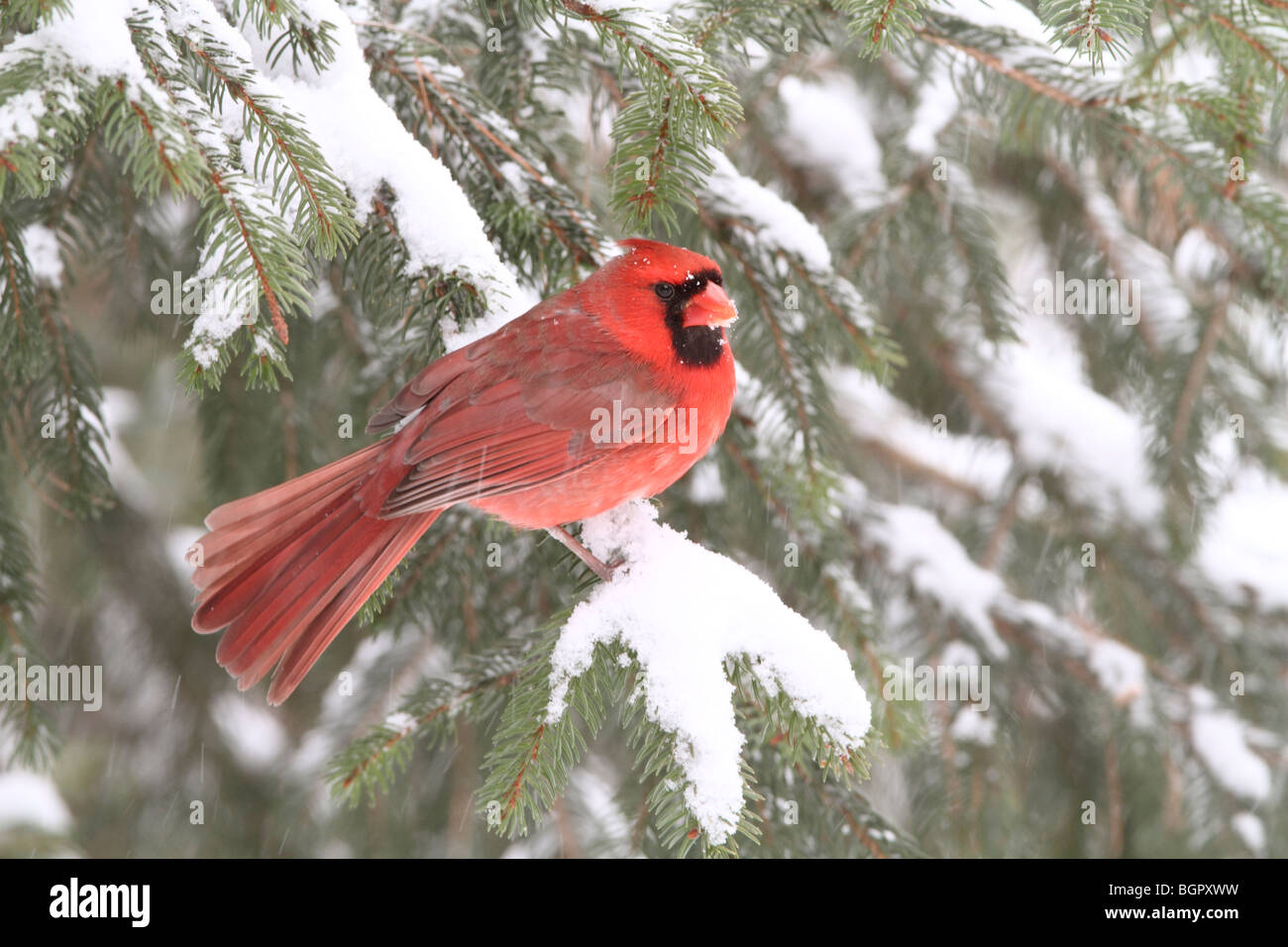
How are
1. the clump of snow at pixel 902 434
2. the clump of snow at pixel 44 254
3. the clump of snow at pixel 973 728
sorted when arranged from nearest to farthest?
the clump of snow at pixel 44 254 < the clump of snow at pixel 973 728 < the clump of snow at pixel 902 434

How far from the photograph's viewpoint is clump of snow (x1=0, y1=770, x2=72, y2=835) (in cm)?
316

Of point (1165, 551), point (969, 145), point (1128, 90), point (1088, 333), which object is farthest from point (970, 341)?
point (1128, 90)

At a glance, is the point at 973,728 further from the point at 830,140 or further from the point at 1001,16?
the point at 830,140

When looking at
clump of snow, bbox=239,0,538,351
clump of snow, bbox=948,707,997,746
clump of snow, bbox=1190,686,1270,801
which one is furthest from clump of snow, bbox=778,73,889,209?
clump of snow, bbox=1190,686,1270,801

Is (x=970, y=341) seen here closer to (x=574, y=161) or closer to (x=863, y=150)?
(x=863, y=150)

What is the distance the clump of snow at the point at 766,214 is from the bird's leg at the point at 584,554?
2.55 feet

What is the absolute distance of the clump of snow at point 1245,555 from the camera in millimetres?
3215

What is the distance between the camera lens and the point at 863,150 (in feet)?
11.2

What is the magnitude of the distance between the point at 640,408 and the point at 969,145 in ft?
6.25

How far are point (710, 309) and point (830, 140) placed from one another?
1.67 metres

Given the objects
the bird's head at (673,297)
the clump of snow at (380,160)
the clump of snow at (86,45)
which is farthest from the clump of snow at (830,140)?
the clump of snow at (86,45)

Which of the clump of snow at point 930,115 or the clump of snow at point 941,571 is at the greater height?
the clump of snow at point 930,115

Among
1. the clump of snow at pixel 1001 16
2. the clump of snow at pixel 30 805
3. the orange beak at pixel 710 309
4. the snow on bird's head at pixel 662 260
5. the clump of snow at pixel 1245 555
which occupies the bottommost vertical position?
the clump of snow at pixel 30 805

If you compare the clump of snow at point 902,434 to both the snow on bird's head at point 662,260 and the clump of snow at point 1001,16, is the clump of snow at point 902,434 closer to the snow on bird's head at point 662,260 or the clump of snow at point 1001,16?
the clump of snow at point 1001,16
